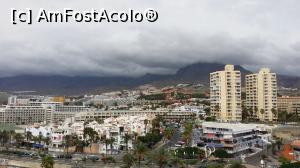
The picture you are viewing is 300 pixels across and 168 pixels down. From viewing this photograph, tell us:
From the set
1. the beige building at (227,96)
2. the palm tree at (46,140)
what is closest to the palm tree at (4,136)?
the palm tree at (46,140)

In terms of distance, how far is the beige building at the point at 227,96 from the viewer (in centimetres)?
11406

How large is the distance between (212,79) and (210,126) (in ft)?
146

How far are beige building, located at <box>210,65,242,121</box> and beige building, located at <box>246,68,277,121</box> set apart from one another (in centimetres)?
660

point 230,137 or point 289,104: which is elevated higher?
point 289,104

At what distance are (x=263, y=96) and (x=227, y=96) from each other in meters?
10.6

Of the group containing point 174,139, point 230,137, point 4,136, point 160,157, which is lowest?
point 174,139

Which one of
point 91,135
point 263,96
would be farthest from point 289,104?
point 91,135

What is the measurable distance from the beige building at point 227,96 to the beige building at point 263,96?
6603 mm

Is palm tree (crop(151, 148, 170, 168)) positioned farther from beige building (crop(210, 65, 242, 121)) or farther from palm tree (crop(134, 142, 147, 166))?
beige building (crop(210, 65, 242, 121))

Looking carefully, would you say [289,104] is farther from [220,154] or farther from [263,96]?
[220,154]

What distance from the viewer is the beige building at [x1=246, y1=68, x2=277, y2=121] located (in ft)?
377

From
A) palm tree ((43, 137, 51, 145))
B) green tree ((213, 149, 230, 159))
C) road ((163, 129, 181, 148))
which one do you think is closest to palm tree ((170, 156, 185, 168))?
green tree ((213, 149, 230, 159))

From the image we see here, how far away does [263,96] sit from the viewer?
384 ft

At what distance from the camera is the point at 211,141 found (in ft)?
253
